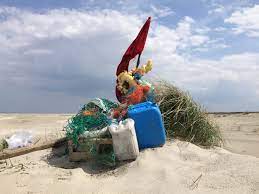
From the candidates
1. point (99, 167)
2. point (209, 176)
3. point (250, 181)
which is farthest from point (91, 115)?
point (250, 181)

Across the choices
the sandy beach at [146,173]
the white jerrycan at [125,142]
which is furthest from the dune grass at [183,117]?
the white jerrycan at [125,142]

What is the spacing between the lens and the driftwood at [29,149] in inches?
270

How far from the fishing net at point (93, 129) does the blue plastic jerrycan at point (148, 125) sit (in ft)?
1.51

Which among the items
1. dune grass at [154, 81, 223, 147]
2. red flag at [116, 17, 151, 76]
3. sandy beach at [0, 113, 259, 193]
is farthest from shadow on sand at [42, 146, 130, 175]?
red flag at [116, 17, 151, 76]

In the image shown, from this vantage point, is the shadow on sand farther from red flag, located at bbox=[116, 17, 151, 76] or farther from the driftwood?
red flag, located at bbox=[116, 17, 151, 76]

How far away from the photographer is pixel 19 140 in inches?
299

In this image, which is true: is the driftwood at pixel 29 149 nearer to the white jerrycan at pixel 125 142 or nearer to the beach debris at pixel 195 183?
the white jerrycan at pixel 125 142

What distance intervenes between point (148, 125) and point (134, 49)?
211cm

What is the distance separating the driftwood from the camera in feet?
22.5

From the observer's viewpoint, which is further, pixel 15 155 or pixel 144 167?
pixel 15 155

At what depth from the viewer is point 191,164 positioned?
20.0 feet

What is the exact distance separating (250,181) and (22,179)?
2906mm

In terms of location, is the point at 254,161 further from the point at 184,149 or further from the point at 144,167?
the point at 144,167

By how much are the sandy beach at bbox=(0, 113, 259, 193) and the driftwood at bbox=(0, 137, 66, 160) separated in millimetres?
132
